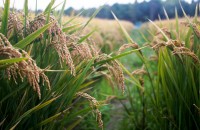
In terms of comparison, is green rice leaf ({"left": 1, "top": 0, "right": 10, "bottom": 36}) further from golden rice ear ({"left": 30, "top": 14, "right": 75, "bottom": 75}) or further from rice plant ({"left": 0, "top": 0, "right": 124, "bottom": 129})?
golden rice ear ({"left": 30, "top": 14, "right": 75, "bottom": 75})

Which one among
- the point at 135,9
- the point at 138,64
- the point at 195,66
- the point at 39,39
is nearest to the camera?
the point at 39,39

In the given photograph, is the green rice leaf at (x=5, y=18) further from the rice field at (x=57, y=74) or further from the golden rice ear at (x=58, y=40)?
the golden rice ear at (x=58, y=40)

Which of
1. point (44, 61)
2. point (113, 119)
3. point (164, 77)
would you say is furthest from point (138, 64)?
point (44, 61)

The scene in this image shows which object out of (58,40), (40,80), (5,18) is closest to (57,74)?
(40,80)

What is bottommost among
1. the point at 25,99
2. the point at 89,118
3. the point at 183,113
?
the point at 89,118

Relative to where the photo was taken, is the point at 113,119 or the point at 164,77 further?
the point at 113,119

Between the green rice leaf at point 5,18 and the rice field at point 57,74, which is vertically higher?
the green rice leaf at point 5,18

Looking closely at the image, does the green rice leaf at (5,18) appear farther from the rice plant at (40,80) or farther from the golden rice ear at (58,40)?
the golden rice ear at (58,40)

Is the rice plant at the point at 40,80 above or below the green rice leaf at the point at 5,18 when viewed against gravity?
below

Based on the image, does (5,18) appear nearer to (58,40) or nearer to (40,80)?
(58,40)

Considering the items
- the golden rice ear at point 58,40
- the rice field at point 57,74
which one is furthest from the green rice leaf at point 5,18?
the golden rice ear at point 58,40

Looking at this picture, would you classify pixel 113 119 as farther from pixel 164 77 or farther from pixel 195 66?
pixel 195 66

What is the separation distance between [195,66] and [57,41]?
962 millimetres

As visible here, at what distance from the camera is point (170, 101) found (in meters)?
Result: 2.04
